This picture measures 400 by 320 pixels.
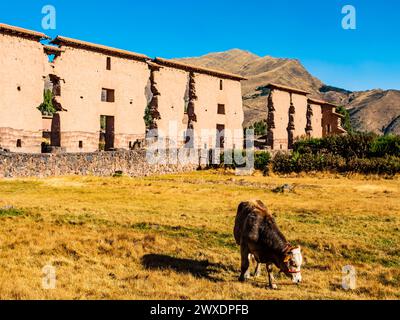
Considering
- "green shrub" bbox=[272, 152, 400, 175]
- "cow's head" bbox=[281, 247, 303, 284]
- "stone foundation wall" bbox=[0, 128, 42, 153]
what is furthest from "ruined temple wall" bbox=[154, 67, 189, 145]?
"cow's head" bbox=[281, 247, 303, 284]

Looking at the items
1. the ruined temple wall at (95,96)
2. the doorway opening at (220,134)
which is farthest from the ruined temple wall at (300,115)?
the ruined temple wall at (95,96)

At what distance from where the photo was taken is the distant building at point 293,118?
48719 millimetres

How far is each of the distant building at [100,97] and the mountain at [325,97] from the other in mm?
77747

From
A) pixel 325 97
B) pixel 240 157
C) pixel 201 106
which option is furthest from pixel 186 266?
pixel 325 97

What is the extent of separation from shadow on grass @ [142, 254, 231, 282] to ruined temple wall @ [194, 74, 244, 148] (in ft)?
106

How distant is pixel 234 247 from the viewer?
1130 cm

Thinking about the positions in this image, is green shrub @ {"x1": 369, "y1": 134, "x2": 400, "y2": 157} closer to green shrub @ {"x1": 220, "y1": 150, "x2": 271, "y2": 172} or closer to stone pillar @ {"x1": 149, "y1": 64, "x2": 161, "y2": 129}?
green shrub @ {"x1": 220, "y1": 150, "x2": 271, "y2": 172}

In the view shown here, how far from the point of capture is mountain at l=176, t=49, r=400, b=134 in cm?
13138

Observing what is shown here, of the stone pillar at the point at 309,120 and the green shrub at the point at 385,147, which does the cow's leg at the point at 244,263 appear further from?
the stone pillar at the point at 309,120

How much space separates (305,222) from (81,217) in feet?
27.7

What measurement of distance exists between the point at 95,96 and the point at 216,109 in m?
14.6

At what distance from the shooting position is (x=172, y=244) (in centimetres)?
1130
